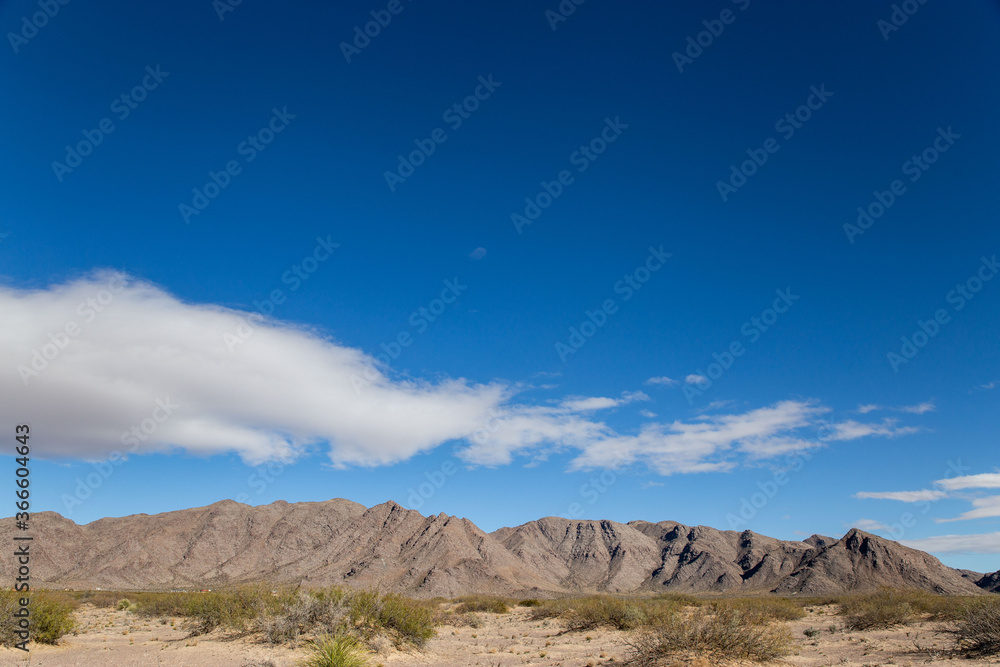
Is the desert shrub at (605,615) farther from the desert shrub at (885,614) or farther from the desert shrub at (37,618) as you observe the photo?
the desert shrub at (37,618)

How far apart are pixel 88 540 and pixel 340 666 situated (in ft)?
486

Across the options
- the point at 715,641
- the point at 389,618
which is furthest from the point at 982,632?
the point at 389,618

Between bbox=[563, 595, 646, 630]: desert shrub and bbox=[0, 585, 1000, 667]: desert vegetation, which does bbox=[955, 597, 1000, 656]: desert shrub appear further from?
bbox=[563, 595, 646, 630]: desert shrub

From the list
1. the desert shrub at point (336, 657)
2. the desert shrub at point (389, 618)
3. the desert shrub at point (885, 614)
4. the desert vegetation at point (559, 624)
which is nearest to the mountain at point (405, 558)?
the desert vegetation at point (559, 624)

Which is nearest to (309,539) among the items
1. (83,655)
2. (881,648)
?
(83,655)

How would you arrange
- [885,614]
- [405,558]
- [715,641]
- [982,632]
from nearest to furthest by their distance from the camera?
[715,641]
[982,632]
[885,614]
[405,558]

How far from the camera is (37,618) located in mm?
21312

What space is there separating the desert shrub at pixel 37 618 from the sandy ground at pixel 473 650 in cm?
44

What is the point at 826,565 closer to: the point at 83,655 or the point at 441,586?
the point at 441,586

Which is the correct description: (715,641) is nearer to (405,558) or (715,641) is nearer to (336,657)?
(336,657)

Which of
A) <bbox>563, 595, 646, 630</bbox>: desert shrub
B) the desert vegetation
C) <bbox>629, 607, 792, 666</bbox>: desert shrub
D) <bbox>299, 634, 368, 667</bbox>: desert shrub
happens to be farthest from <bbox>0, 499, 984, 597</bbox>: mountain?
<bbox>629, 607, 792, 666</bbox>: desert shrub

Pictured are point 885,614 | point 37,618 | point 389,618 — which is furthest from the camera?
point 885,614

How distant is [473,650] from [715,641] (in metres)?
12.7

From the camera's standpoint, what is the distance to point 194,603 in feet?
93.8
